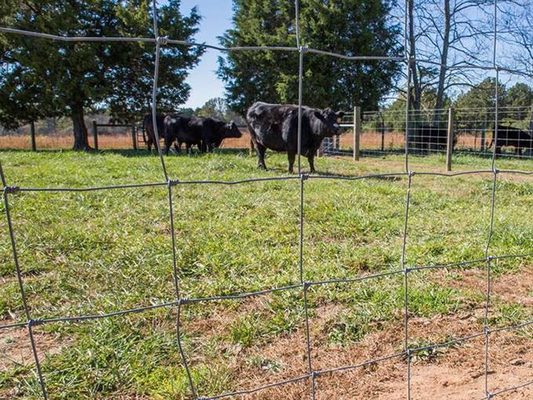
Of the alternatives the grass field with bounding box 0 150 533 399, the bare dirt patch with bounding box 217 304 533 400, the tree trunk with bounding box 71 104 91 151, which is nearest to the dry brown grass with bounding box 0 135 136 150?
the tree trunk with bounding box 71 104 91 151

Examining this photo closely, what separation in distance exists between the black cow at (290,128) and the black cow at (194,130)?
4.52 meters

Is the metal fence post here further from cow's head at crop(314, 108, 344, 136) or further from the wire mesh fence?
cow's head at crop(314, 108, 344, 136)

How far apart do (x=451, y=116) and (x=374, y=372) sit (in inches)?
316

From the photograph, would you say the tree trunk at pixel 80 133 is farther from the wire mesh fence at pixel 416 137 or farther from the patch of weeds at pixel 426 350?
the patch of weeds at pixel 426 350

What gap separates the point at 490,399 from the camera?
5.40ft

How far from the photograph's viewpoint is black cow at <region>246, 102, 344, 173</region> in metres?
6.92

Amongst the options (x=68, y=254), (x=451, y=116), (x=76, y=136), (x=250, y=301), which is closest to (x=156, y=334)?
(x=250, y=301)

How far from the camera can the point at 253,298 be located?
2.39m

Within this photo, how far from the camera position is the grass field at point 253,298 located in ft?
5.65

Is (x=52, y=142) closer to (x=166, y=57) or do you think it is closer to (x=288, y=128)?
(x=166, y=57)

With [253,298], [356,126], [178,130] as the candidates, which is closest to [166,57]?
[178,130]

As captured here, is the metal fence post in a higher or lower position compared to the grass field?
higher

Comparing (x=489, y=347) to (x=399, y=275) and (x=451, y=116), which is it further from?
(x=451, y=116)

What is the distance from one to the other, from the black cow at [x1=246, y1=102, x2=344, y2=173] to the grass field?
2700mm
